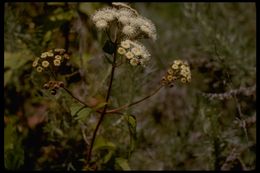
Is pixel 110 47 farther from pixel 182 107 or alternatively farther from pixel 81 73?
pixel 182 107

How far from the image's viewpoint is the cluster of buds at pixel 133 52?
1.67 m

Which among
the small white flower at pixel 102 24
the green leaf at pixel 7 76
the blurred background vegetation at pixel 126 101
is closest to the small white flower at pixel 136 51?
the small white flower at pixel 102 24

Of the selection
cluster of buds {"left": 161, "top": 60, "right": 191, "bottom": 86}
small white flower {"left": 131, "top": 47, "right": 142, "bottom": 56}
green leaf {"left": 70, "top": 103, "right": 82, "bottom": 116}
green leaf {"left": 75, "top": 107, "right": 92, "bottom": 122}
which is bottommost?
green leaf {"left": 75, "top": 107, "right": 92, "bottom": 122}

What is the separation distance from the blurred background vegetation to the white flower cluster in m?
0.51

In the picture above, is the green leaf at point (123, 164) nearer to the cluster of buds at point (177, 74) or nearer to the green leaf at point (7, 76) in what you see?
the cluster of buds at point (177, 74)

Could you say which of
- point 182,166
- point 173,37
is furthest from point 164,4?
point 182,166

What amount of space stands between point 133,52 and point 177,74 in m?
0.22

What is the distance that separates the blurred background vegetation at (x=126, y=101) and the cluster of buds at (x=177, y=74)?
392 mm

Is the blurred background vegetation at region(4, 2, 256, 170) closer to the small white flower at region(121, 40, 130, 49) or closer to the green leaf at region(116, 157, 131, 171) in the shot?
the green leaf at region(116, 157, 131, 171)

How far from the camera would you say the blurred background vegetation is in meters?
2.35

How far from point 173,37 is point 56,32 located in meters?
1.06

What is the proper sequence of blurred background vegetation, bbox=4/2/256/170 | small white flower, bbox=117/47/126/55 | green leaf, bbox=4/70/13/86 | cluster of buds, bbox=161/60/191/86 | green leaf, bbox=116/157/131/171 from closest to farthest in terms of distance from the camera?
small white flower, bbox=117/47/126/55 → cluster of buds, bbox=161/60/191/86 → green leaf, bbox=116/157/131/171 → blurred background vegetation, bbox=4/2/256/170 → green leaf, bbox=4/70/13/86

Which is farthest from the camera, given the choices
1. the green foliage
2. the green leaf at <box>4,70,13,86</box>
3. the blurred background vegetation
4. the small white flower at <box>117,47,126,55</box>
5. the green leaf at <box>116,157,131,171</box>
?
the green leaf at <box>4,70,13,86</box>

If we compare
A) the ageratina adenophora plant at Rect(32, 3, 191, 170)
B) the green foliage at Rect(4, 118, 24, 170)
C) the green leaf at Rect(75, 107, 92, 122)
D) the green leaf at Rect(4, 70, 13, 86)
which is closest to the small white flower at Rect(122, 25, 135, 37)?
the ageratina adenophora plant at Rect(32, 3, 191, 170)
